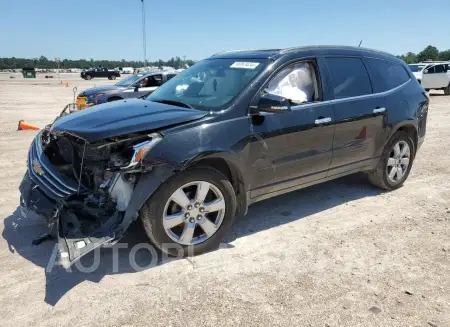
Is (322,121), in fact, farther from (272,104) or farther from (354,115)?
(272,104)

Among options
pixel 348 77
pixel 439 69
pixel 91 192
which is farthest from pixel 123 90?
pixel 439 69

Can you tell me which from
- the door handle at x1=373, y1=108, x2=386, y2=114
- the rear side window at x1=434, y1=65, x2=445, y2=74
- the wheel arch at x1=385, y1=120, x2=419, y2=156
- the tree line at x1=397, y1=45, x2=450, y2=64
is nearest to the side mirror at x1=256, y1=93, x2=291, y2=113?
the door handle at x1=373, y1=108, x2=386, y2=114

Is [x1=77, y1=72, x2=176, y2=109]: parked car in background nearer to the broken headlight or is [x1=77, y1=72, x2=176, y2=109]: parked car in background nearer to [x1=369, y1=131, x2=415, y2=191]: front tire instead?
[x1=369, y1=131, x2=415, y2=191]: front tire

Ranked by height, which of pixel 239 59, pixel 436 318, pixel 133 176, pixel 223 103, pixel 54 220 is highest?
pixel 239 59

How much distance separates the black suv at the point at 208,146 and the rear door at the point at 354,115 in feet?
0.05

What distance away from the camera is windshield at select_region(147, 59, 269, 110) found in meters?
3.76

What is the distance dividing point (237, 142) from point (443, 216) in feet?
8.73

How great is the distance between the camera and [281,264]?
3381mm

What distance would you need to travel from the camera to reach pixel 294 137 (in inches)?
155

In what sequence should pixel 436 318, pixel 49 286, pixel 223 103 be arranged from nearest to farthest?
pixel 436 318, pixel 49 286, pixel 223 103

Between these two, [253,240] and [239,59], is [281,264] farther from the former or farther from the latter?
[239,59]

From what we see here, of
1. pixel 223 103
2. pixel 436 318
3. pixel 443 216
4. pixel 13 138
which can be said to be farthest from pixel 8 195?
pixel 443 216

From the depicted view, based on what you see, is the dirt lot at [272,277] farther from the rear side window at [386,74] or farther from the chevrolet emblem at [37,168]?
the rear side window at [386,74]

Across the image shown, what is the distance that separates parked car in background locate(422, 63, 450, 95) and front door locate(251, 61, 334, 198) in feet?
66.7
